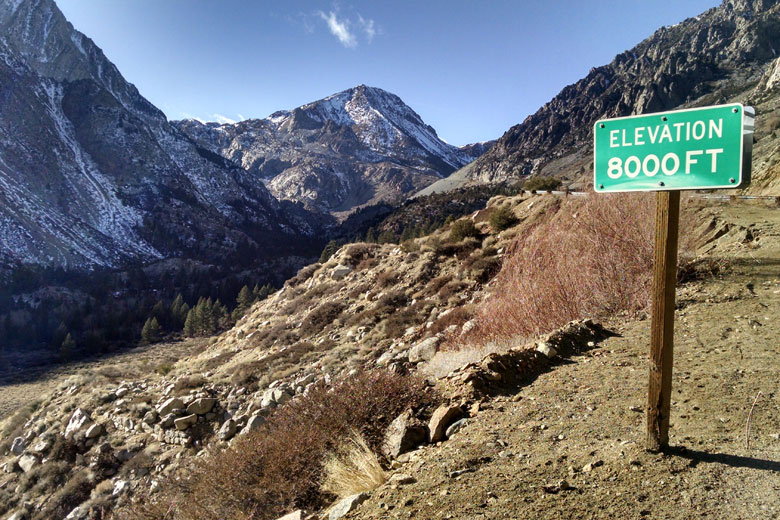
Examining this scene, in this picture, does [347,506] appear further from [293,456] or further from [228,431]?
[228,431]

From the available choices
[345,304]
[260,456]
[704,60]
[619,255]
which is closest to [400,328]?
[345,304]

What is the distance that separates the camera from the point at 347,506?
315cm

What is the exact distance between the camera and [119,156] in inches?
6427

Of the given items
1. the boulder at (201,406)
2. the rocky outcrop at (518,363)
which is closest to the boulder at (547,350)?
the rocky outcrop at (518,363)

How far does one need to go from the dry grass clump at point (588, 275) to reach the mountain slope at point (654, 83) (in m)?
105

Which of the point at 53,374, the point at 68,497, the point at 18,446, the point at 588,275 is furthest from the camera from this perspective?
the point at 53,374

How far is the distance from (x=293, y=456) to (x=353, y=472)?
39.6 inches

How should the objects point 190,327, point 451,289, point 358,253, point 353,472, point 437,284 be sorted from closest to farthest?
point 353,472
point 451,289
point 437,284
point 358,253
point 190,327

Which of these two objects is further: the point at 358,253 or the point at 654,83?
the point at 654,83

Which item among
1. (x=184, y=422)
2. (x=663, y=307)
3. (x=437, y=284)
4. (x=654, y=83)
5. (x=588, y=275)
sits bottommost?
(x=184, y=422)

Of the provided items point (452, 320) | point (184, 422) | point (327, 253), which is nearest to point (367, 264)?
point (452, 320)

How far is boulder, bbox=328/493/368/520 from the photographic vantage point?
3105 millimetres

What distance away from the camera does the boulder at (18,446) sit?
15.0 meters

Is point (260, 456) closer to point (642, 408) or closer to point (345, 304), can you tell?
point (642, 408)
